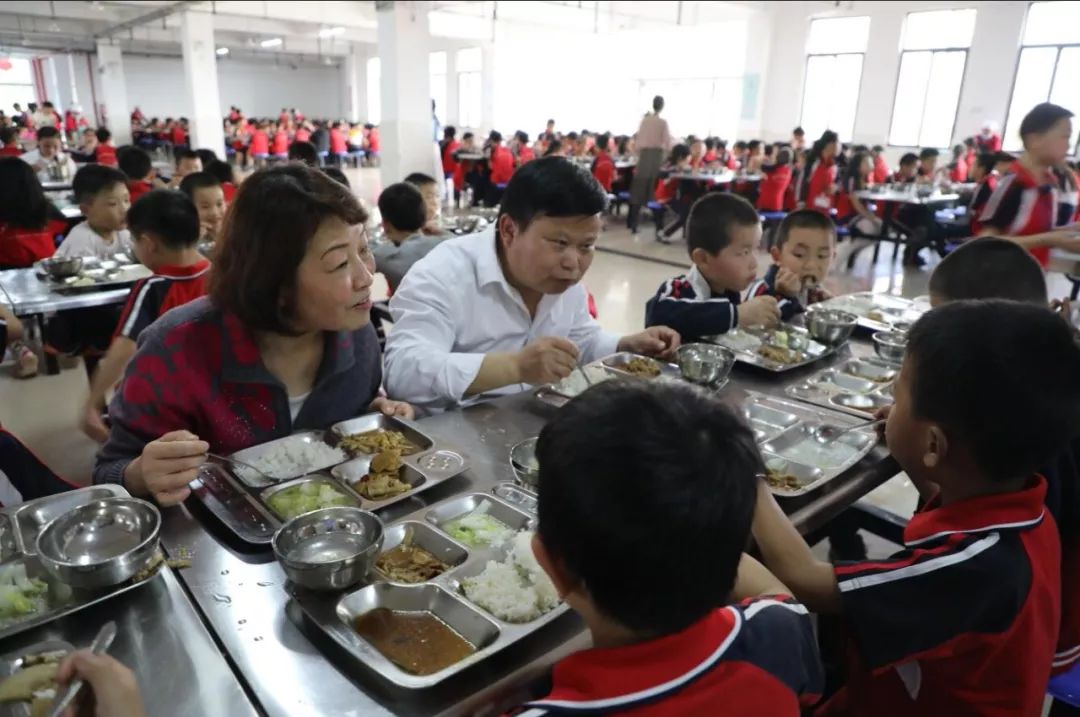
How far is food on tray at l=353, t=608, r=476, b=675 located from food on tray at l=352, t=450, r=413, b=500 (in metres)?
0.32

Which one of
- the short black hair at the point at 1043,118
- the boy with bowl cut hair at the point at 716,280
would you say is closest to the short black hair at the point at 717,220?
the boy with bowl cut hair at the point at 716,280

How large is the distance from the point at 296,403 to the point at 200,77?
1434 cm

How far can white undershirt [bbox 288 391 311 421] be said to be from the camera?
165 centimetres

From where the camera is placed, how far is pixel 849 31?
41.9 ft

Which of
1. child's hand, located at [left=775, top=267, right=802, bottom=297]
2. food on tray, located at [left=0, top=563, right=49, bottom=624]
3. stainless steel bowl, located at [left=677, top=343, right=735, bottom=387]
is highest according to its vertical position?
child's hand, located at [left=775, top=267, right=802, bottom=297]

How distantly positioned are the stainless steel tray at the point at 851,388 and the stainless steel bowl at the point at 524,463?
89 centimetres

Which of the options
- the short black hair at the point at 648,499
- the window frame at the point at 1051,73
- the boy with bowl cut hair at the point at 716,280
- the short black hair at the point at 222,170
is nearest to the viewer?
the short black hair at the point at 648,499

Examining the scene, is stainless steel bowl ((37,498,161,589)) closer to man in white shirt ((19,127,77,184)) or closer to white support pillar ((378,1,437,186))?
man in white shirt ((19,127,77,184))

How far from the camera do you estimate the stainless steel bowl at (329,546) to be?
1019 mm

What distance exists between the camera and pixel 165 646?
3.05 feet

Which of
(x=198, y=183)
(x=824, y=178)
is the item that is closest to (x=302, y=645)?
(x=198, y=183)

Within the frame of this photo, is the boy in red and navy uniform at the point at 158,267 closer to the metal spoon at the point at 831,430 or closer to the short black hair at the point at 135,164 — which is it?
the metal spoon at the point at 831,430

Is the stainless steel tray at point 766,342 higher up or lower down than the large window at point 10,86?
lower down

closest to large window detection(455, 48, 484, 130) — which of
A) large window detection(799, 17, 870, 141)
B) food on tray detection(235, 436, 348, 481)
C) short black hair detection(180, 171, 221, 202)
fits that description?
large window detection(799, 17, 870, 141)
